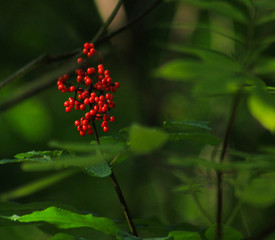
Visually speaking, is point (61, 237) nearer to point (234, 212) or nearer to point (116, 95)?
point (234, 212)

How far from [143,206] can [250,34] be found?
2.06m

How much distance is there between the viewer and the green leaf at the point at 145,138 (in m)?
0.67

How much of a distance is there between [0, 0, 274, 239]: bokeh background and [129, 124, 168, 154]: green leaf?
6.29 feet

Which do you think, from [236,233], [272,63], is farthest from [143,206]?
[272,63]

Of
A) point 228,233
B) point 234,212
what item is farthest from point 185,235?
point 234,212

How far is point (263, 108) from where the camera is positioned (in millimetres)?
788

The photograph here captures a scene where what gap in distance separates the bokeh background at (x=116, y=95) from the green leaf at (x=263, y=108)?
5.82ft

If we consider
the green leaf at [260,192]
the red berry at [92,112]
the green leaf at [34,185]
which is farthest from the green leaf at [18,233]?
the green leaf at [260,192]

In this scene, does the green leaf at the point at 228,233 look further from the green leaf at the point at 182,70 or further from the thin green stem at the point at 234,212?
the green leaf at the point at 182,70

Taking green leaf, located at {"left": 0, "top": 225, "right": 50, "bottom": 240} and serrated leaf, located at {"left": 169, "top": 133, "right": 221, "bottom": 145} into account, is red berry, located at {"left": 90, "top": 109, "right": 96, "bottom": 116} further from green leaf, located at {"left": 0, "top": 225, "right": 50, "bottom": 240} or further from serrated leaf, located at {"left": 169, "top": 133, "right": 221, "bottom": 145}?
green leaf, located at {"left": 0, "top": 225, "right": 50, "bottom": 240}

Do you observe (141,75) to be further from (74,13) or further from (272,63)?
(272,63)

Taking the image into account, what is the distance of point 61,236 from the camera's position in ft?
3.35

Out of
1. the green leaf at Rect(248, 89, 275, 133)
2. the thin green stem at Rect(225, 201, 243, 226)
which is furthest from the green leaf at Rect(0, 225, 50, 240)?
the green leaf at Rect(248, 89, 275, 133)

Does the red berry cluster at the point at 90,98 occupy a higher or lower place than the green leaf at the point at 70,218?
higher
